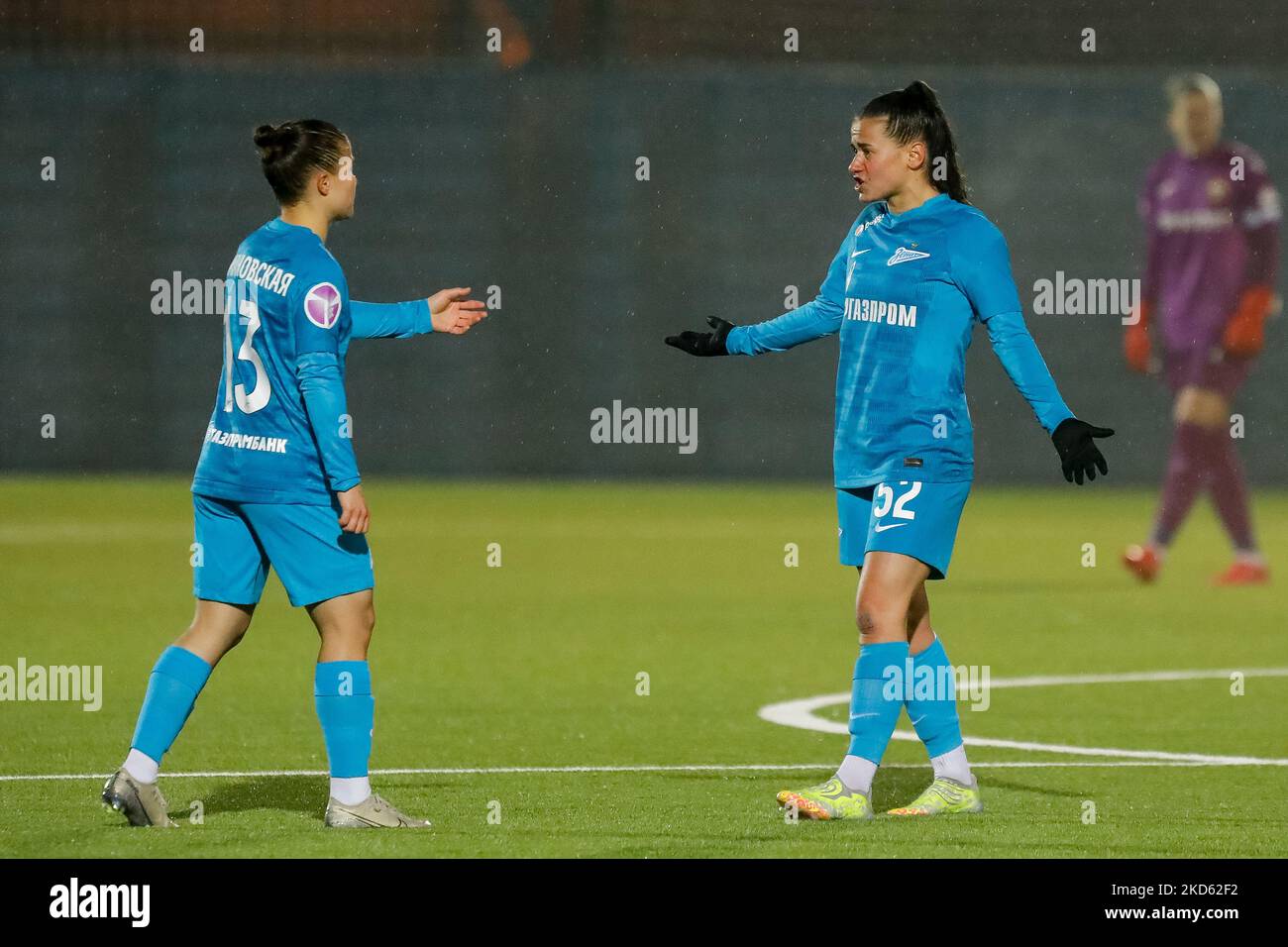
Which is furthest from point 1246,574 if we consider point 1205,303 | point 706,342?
point 706,342

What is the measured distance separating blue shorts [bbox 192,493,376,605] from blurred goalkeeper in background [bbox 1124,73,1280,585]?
8613 mm

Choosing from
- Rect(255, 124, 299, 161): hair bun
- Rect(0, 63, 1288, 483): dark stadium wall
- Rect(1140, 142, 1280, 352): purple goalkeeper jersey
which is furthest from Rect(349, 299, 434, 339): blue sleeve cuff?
Rect(0, 63, 1288, 483): dark stadium wall

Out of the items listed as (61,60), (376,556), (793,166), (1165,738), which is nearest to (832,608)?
(376,556)

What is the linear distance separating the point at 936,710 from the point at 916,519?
608 millimetres

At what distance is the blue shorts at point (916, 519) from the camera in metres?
6.47

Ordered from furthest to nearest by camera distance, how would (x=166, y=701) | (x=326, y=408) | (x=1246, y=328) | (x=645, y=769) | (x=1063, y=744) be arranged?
(x=1246, y=328)
(x=1063, y=744)
(x=645, y=769)
(x=166, y=701)
(x=326, y=408)

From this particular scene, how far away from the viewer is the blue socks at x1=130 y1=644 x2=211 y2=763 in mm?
6387

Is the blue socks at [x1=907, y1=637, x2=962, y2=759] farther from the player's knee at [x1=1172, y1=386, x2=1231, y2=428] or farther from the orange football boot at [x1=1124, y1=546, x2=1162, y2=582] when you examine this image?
the player's knee at [x1=1172, y1=386, x2=1231, y2=428]

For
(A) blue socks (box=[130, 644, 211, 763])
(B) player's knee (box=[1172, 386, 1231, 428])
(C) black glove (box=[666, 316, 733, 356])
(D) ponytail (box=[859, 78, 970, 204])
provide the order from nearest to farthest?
1. (A) blue socks (box=[130, 644, 211, 763])
2. (D) ponytail (box=[859, 78, 970, 204])
3. (C) black glove (box=[666, 316, 733, 356])
4. (B) player's knee (box=[1172, 386, 1231, 428])

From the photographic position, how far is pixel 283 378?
6242mm

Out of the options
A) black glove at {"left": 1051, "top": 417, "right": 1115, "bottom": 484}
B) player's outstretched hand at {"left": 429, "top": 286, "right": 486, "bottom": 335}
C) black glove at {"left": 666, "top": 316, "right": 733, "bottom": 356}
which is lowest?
black glove at {"left": 1051, "top": 417, "right": 1115, "bottom": 484}

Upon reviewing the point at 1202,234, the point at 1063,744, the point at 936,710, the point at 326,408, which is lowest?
the point at 1063,744

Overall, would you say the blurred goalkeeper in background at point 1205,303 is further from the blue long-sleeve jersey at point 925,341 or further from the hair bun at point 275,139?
the hair bun at point 275,139

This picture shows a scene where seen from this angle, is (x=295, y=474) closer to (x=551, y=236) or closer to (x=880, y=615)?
(x=880, y=615)
